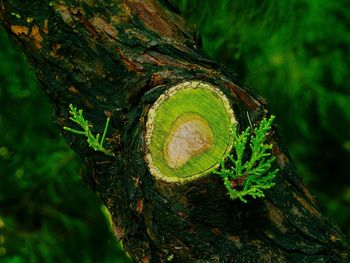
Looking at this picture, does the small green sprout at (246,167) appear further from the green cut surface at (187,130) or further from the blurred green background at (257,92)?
the blurred green background at (257,92)

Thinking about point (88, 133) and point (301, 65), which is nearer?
point (88, 133)

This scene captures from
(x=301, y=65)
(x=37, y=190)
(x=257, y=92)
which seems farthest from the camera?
(x=37, y=190)

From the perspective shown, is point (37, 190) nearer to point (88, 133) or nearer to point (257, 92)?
point (257, 92)

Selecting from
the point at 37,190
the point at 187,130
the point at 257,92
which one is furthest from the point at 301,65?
the point at 187,130

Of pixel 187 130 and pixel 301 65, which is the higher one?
pixel 187 130

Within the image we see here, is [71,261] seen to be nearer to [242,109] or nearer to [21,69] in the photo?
[21,69]

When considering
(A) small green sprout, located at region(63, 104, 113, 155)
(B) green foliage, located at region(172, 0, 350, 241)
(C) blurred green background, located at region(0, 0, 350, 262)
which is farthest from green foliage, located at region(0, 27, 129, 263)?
(A) small green sprout, located at region(63, 104, 113, 155)

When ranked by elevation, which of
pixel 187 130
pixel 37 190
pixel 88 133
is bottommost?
pixel 37 190

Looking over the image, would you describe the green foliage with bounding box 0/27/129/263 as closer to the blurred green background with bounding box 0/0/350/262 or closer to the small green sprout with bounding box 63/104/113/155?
the blurred green background with bounding box 0/0/350/262
